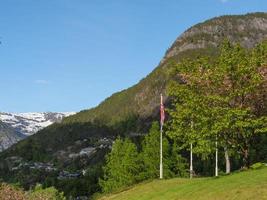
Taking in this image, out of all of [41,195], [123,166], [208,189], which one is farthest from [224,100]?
[123,166]

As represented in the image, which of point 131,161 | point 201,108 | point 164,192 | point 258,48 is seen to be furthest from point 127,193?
point 131,161

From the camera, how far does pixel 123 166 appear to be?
98188 mm

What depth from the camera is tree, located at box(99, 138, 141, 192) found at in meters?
96.1

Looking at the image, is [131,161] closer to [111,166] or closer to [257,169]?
[111,166]

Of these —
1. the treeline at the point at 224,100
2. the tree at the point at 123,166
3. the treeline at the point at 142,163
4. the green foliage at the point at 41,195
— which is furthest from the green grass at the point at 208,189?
the tree at the point at 123,166

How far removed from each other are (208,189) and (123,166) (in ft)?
189

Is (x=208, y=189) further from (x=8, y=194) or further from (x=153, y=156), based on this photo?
(x=153, y=156)

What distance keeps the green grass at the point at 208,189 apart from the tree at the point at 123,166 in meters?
41.3

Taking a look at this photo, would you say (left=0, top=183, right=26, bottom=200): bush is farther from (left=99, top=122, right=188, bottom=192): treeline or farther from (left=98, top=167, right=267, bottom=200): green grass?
(left=99, top=122, right=188, bottom=192): treeline

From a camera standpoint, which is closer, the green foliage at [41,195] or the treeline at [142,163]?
the green foliage at [41,195]

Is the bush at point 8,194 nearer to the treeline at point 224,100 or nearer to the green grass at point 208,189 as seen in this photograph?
the green grass at point 208,189

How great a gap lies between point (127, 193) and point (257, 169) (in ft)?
40.8

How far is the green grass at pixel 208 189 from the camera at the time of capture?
36.7 metres

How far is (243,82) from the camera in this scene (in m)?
53.0
